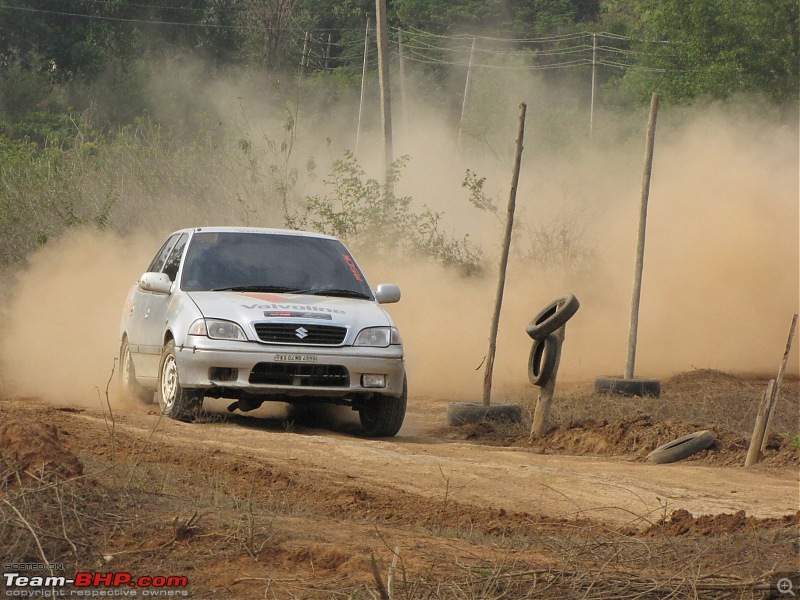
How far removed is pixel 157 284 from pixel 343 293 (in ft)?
5.35

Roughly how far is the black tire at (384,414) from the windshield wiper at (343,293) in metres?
0.97

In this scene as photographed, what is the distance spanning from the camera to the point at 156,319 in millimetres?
10875

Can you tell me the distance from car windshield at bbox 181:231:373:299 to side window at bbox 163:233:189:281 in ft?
0.50

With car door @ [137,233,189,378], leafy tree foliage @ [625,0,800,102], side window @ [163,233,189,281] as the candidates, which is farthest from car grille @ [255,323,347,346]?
leafy tree foliage @ [625,0,800,102]

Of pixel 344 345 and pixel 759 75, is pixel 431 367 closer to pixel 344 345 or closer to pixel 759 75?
pixel 344 345

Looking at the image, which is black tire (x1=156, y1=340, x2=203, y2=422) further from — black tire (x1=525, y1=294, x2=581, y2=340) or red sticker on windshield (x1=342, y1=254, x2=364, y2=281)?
black tire (x1=525, y1=294, x2=581, y2=340)

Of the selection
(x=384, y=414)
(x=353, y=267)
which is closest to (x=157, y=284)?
(x=353, y=267)

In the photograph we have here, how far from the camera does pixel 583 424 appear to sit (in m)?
10.9

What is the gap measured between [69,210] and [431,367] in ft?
26.8

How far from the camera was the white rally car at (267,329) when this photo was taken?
981cm

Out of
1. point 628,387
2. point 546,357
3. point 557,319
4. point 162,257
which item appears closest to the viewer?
point 557,319

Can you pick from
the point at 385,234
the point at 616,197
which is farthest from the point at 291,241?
the point at 616,197

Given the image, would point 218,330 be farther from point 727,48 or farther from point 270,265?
point 727,48
